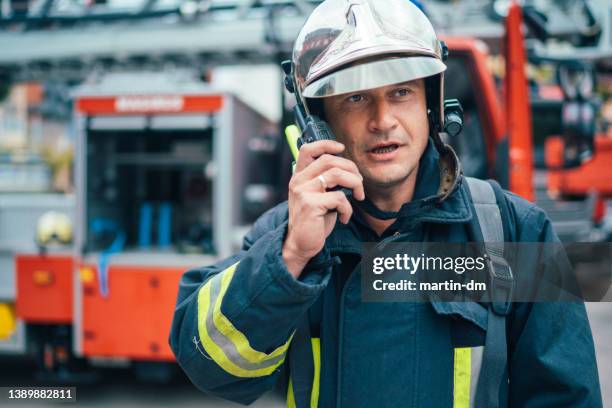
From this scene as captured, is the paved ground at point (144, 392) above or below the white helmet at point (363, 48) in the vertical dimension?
below

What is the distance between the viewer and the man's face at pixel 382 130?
1208 millimetres

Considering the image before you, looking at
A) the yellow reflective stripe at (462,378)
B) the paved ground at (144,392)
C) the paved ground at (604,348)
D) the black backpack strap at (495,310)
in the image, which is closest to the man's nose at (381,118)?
the black backpack strap at (495,310)

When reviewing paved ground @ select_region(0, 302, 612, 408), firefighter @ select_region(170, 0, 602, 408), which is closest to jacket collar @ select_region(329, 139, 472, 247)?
firefighter @ select_region(170, 0, 602, 408)

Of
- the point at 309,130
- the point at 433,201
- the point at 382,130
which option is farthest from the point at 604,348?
the point at 309,130

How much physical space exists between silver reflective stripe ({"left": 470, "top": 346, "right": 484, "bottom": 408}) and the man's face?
393mm

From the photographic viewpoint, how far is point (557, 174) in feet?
22.2

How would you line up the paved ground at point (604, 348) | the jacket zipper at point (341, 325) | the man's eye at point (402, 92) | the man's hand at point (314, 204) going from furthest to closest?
the paved ground at point (604, 348) → the man's eye at point (402, 92) → the jacket zipper at point (341, 325) → the man's hand at point (314, 204)

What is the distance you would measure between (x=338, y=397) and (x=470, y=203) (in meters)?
0.51

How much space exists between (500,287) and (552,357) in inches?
6.6

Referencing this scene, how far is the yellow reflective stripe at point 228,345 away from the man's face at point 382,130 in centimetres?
38

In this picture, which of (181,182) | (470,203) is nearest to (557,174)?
(181,182)

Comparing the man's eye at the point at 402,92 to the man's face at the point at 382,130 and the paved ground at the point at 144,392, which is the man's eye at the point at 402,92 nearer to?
the man's face at the point at 382,130

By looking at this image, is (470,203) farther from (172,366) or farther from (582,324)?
(172,366)

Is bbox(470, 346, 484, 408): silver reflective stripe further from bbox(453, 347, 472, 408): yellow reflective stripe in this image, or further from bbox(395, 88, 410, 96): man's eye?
bbox(395, 88, 410, 96): man's eye
